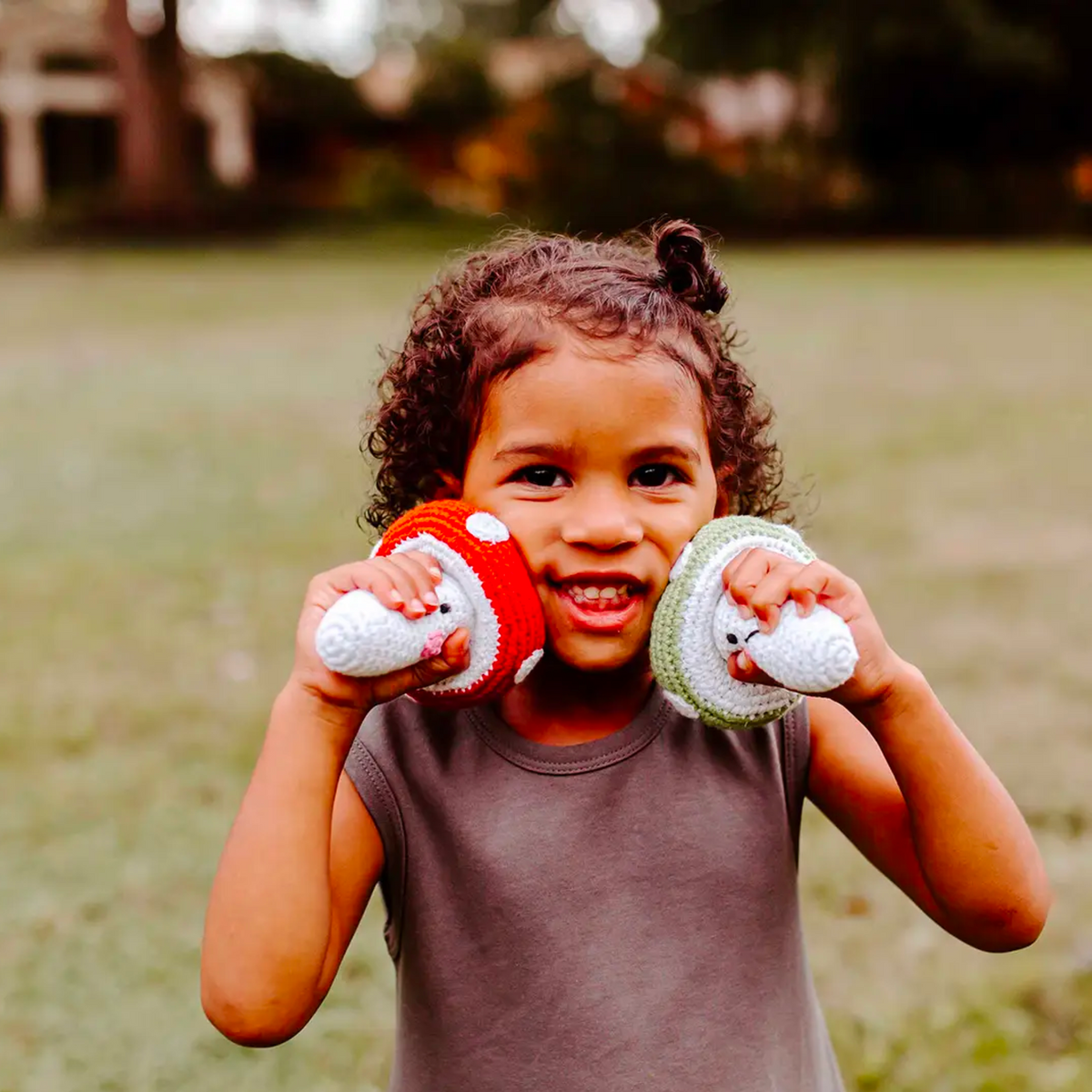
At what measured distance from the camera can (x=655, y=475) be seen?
175 cm

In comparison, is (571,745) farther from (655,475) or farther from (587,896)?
(655,475)

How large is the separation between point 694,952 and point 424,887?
0.34m

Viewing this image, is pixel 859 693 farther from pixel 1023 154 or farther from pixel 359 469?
pixel 1023 154

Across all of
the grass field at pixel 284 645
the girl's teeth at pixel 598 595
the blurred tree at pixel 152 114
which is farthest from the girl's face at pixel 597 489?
the blurred tree at pixel 152 114

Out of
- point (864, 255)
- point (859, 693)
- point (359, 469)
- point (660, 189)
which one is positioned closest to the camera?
point (859, 693)

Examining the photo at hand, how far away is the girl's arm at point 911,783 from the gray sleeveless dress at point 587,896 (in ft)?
0.38

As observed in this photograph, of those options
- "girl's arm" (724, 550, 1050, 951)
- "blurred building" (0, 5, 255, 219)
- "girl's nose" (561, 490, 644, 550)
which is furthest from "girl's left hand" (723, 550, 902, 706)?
"blurred building" (0, 5, 255, 219)

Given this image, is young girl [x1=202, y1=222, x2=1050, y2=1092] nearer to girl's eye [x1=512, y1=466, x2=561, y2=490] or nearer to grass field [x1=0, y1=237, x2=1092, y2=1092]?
girl's eye [x1=512, y1=466, x2=561, y2=490]

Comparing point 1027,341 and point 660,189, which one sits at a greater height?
point 660,189

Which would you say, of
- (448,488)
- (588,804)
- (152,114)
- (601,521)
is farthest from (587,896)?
(152,114)

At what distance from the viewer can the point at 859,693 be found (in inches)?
62.2

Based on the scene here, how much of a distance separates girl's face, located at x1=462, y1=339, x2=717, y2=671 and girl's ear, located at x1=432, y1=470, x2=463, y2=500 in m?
0.20

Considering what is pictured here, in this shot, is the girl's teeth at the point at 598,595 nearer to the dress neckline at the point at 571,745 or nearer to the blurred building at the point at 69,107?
the dress neckline at the point at 571,745

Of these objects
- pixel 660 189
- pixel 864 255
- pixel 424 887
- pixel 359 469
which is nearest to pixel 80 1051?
pixel 424 887
